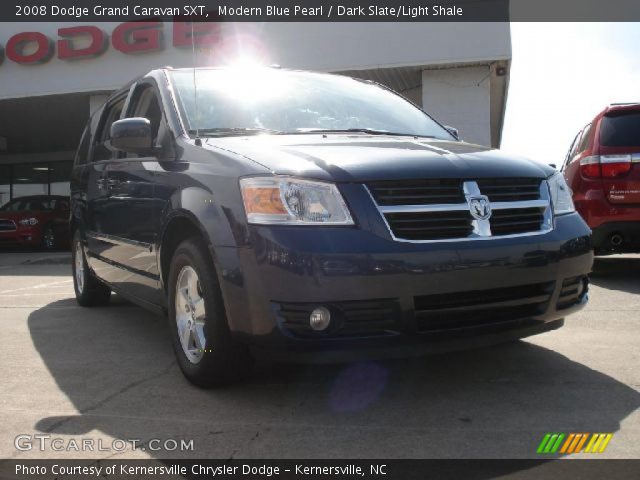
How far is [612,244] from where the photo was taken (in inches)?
235

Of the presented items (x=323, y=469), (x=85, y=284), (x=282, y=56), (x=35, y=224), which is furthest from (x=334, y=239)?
(x=35, y=224)

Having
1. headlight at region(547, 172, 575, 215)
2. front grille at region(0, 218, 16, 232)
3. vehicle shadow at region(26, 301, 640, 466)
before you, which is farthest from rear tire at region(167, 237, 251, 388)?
front grille at region(0, 218, 16, 232)

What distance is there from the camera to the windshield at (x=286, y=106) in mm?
3695

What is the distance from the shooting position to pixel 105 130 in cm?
538

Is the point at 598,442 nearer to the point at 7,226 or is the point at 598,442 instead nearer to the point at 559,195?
the point at 559,195

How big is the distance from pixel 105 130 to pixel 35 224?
1088 cm

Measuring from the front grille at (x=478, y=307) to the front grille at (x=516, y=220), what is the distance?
26cm

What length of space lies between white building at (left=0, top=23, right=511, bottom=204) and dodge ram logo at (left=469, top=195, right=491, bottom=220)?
34.9 feet

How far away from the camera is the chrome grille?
276 cm

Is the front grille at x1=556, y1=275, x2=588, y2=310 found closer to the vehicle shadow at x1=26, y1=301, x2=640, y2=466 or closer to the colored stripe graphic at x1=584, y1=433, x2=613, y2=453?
the vehicle shadow at x1=26, y1=301, x2=640, y2=466

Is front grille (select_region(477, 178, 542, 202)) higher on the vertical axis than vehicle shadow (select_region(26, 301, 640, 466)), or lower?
higher

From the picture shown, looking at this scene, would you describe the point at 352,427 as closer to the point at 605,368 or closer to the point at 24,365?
the point at 605,368

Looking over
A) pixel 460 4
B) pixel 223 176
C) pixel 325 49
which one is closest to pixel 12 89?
pixel 325 49

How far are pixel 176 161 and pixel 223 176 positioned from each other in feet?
1.94
